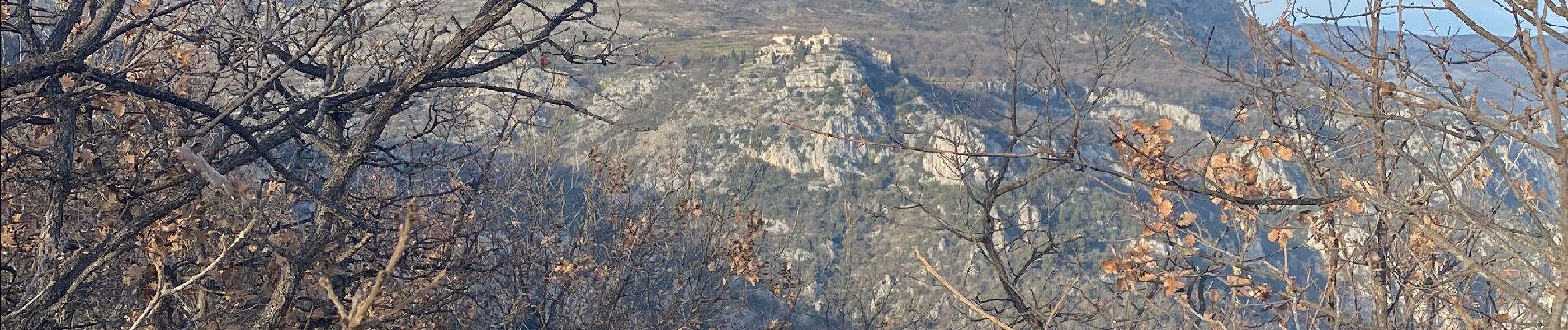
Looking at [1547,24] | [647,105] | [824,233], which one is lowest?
[824,233]

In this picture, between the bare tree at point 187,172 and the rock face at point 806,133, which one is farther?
the rock face at point 806,133

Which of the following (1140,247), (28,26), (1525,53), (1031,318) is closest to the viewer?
(1525,53)

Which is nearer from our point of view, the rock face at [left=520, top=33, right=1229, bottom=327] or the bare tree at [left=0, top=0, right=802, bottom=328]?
the bare tree at [left=0, top=0, right=802, bottom=328]

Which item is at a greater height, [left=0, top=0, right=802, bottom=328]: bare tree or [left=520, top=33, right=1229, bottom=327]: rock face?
[left=0, top=0, right=802, bottom=328]: bare tree

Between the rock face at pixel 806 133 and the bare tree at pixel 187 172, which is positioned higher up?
the bare tree at pixel 187 172

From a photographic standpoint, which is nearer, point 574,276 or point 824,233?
point 574,276

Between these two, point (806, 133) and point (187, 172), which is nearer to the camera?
point (187, 172)

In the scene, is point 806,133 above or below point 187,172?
below

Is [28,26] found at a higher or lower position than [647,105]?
higher

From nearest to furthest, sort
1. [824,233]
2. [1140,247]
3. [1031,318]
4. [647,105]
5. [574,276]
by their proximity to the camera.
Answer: [1140,247], [1031,318], [574,276], [824,233], [647,105]

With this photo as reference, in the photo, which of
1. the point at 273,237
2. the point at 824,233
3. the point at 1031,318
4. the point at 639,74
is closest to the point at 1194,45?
the point at 1031,318

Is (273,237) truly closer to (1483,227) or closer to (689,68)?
(1483,227)
